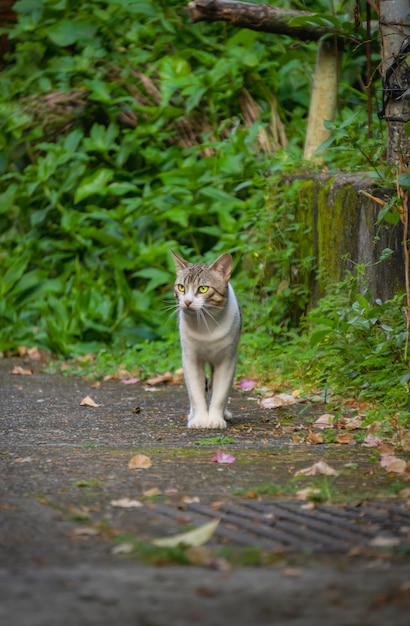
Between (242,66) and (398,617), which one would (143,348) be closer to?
(242,66)

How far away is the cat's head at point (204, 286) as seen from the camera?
5.36 metres

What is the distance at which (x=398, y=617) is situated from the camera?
2219 mm

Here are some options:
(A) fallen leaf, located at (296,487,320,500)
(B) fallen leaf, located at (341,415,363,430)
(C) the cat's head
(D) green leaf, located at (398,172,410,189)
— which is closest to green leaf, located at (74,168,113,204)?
(C) the cat's head

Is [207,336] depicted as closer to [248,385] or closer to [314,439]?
[314,439]

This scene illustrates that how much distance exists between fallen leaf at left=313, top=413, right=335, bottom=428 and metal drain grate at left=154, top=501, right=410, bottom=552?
5.61 feet

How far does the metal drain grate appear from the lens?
288 centimetres

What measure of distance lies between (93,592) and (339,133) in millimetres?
3226

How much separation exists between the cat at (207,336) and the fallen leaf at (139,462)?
118 centimetres

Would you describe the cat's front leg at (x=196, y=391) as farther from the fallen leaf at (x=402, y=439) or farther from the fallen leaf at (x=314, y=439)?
the fallen leaf at (x=402, y=439)

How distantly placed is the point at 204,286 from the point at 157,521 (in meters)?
2.40

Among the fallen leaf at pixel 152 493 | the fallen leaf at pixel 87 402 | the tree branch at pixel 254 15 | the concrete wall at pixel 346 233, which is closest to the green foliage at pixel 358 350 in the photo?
the concrete wall at pixel 346 233

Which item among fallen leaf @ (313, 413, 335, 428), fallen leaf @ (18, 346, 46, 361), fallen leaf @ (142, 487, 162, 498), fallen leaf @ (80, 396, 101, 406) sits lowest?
fallen leaf @ (18, 346, 46, 361)

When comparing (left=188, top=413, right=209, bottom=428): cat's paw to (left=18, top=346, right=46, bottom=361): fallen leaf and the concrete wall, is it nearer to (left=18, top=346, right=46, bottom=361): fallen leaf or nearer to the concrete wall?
the concrete wall

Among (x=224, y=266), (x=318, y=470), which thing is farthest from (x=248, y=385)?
(x=318, y=470)
